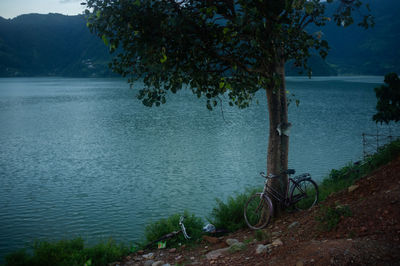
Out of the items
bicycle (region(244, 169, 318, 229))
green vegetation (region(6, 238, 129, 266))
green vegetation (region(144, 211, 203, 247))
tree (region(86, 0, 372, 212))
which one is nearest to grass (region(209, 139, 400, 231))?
bicycle (region(244, 169, 318, 229))

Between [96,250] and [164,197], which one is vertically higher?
[96,250]

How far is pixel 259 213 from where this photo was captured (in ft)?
31.9

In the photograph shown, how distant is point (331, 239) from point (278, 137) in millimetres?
3342

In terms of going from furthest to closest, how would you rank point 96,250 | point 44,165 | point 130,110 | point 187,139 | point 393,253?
point 130,110 < point 187,139 < point 44,165 < point 96,250 < point 393,253

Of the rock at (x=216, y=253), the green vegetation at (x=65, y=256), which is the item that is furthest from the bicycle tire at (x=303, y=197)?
the green vegetation at (x=65, y=256)

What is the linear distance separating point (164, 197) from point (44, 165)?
10.4 metres

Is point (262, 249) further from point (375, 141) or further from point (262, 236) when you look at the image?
point (375, 141)

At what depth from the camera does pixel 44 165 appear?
912 inches

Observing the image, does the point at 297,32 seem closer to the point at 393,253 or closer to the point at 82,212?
the point at 393,253

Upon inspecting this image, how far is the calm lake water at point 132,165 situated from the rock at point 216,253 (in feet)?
17.6

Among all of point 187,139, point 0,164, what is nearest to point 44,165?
point 0,164

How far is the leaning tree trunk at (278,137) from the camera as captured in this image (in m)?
8.99

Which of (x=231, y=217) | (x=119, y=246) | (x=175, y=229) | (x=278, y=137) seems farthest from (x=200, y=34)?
(x=119, y=246)

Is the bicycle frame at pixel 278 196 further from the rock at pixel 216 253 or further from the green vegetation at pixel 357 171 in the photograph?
the rock at pixel 216 253
